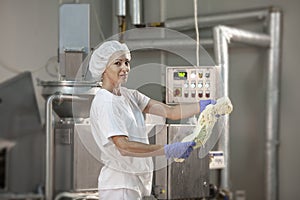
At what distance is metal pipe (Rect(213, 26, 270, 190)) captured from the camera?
3.25 metres

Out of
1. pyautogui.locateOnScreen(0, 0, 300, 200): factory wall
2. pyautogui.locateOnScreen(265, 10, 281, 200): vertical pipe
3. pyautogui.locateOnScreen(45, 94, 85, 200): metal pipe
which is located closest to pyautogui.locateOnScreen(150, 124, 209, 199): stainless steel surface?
pyautogui.locateOnScreen(45, 94, 85, 200): metal pipe

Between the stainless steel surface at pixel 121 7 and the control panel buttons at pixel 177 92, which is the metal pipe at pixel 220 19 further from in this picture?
the control panel buttons at pixel 177 92

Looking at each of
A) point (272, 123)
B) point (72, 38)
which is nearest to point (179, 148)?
point (72, 38)

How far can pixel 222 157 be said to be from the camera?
3.07 meters

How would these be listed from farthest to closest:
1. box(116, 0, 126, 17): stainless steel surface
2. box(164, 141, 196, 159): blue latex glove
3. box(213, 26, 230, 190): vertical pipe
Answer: box(116, 0, 126, 17): stainless steel surface, box(213, 26, 230, 190): vertical pipe, box(164, 141, 196, 159): blue latex glove

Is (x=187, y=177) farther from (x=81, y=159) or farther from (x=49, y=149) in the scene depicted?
(x=49, y=149)

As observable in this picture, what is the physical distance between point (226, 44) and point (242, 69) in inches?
15.2

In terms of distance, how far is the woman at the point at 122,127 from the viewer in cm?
185

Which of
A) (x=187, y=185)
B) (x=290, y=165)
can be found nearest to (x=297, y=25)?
(x=290, y=165)

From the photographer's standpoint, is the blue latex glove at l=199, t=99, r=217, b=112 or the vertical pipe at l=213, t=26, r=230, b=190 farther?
the vertical pipe at l=213, t=26, r=230, b=190

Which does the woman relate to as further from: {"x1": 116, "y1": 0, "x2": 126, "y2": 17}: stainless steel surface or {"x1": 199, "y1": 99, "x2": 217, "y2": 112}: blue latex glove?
{"x1": 116, "y1": 0, "x2": 126, "y2": 17}: stainless steel surface

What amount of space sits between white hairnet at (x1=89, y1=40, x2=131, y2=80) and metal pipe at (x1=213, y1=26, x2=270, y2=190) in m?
1.30

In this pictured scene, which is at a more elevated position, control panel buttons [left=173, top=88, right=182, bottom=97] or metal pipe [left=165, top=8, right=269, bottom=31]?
metal pipe [left=165, top=8, right=269, bottom=31]

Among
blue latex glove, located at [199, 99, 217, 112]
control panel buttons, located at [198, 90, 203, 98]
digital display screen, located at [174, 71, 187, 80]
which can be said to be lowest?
blue latex glove, located at [199, 99, 217, 112]
